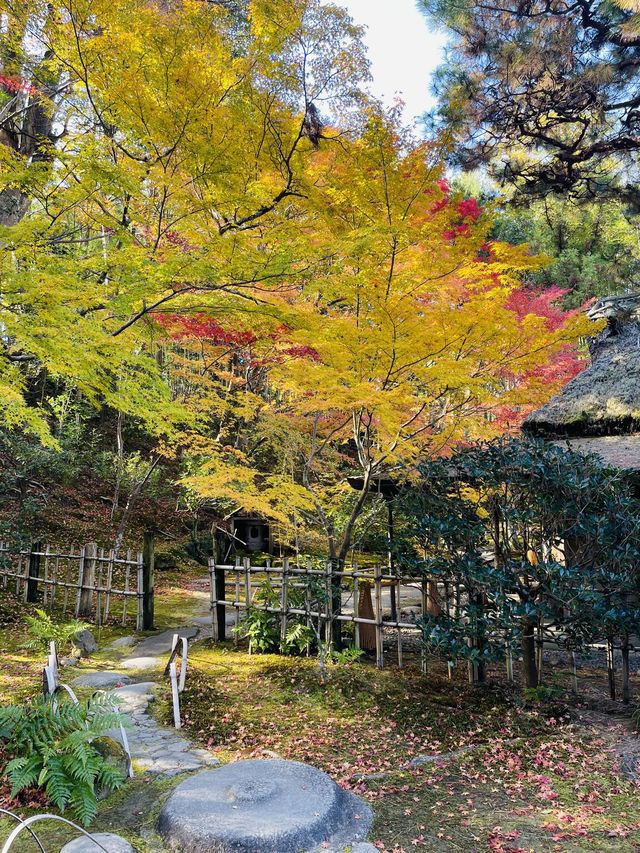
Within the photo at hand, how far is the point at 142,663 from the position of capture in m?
7.05

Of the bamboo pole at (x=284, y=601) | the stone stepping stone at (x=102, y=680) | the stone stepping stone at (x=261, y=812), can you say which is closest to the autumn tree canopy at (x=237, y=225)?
the bamboo pole at (x=284, y=601)

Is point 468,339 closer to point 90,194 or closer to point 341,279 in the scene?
point 341,279

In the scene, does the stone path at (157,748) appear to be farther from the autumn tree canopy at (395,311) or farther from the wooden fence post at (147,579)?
the wooden fence post at (147,579)

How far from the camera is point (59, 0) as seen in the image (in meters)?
5.39

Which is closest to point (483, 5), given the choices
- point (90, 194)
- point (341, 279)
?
point (341, 279)

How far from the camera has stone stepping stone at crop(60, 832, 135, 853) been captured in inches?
118

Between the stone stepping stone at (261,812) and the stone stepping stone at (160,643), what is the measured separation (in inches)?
154

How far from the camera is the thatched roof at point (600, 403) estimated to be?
6.98 meters

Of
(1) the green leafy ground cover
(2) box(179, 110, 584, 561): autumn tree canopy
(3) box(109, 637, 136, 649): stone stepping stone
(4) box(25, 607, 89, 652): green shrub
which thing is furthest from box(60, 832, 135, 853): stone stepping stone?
(3) box(109, 637, 136, 649): stone stepping stone

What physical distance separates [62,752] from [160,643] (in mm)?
4393

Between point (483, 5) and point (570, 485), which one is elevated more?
point (483, 5)

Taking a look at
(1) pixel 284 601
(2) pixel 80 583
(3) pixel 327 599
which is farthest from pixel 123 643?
(3) pixel 327 599

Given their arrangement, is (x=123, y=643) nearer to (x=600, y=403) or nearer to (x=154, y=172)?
(x=154, y=172)

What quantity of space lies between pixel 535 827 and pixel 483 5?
31.8ft
